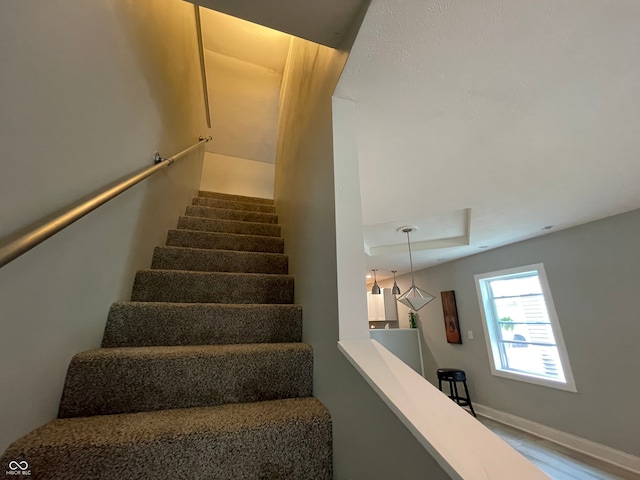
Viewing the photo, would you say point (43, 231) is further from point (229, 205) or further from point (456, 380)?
point (456, 380)

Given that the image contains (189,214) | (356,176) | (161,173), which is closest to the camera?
(356,176)

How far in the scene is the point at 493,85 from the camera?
1170 millimetres

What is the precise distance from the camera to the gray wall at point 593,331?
97.7 inches

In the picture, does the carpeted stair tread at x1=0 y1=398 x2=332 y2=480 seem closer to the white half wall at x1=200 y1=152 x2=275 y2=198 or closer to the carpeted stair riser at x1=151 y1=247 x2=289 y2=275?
the carpeted stair riser at x1=151 y1=247 x2=289 y2=275

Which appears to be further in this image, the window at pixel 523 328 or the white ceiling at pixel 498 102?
the window at pixel 523 328

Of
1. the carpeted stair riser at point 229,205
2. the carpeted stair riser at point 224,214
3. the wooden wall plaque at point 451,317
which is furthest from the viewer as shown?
the wooden wall plaque at point 451,317

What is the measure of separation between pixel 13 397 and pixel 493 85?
2.03 meters

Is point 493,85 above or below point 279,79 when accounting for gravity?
below

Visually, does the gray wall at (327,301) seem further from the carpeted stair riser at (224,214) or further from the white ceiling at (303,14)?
the carpeted stair riser at (224,214)

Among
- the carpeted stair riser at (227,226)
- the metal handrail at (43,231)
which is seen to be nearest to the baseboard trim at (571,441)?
the carpeted stair riser at (227,226)

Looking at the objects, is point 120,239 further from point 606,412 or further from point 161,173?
point 606,412

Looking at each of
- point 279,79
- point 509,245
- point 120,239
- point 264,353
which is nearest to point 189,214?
point 120,239

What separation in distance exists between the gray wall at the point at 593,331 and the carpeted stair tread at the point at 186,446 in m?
3.43

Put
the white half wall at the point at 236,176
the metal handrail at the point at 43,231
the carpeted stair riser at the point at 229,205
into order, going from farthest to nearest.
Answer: the white half wall at the point at 236,176, the carpeted stair riser at the point at 229,205, the metal handrail at the point at 43,231
